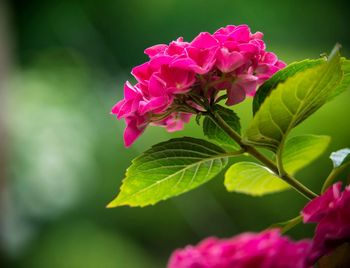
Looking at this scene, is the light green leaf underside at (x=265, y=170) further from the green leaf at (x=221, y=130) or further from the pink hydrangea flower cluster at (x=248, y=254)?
the pink hydrangea flower cluster at (x=248, y=254)

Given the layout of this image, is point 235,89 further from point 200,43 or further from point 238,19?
point 238,19

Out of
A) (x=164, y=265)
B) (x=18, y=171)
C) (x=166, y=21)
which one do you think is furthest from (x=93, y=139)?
(x=166, y=21)

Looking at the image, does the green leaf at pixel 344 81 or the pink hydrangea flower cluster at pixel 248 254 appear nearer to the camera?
the pink hydrangea flower cluster at pixel 248 254

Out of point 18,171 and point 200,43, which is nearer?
point 200,43

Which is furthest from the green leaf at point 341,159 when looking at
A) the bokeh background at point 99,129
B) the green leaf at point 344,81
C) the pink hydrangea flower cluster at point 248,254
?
the bokeh background at point 99,129

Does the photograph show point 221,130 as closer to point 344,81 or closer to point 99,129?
point 344,81

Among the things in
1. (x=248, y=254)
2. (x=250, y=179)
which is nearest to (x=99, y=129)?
(x=250, y=179)
